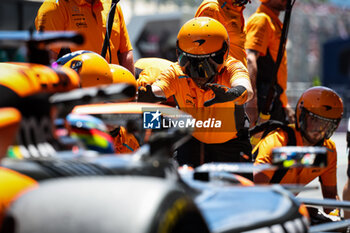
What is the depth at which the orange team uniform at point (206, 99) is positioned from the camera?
4.13 metres

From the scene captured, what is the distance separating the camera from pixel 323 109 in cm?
456

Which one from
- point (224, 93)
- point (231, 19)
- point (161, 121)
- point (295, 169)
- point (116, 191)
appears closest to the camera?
point (116, 191)

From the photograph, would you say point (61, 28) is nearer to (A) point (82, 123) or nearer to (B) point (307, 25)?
(A) point (82, 123)

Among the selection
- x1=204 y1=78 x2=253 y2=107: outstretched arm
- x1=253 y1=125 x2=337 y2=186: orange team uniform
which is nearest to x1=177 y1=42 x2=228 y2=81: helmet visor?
x1=204 y1=78 x2=253 y2=107: outstretched arm

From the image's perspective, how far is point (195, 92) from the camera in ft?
13.7

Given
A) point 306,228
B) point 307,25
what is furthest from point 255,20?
point 307,25

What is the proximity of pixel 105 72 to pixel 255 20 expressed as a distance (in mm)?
2548

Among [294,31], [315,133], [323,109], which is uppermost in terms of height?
[323,109]

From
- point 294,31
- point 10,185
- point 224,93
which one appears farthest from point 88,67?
point 294,31

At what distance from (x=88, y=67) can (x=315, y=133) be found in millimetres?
1720

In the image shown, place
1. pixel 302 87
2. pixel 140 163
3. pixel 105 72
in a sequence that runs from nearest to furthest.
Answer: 1. pixel 140 163
2. pixel 105 72
3. pixel 302 87

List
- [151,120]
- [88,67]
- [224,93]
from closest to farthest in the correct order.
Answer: [151,120] → [224,93] → [88,67]

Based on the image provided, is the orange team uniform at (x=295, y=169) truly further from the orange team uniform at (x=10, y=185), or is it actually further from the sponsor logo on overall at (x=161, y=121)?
the orange team uniform at (x=10, y=185)

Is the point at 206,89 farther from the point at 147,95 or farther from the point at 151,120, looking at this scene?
the point at 151,120
